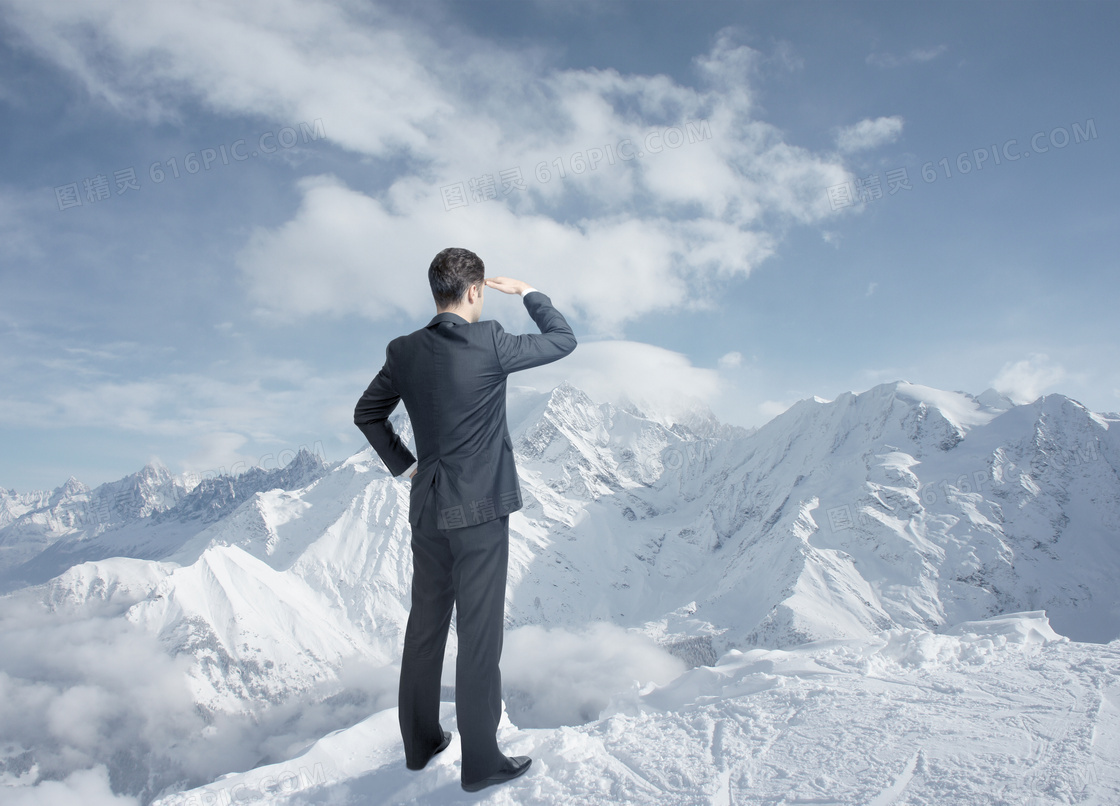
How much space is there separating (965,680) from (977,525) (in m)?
220

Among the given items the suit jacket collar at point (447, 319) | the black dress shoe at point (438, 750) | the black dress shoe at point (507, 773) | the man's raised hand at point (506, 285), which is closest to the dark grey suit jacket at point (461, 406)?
the suit jacket collar at point (447, 319)

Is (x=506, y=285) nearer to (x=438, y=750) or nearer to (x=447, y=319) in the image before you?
(x=447, y=319)

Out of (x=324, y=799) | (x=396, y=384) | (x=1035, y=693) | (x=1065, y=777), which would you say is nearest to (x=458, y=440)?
(x=396, y=384)

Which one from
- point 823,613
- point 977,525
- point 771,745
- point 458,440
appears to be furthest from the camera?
point 977,525

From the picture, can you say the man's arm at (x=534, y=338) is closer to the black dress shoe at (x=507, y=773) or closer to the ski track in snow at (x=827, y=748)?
the black dress shoe at (x=507, y=773)

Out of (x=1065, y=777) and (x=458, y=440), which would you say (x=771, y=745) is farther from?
(x=458, y=440)

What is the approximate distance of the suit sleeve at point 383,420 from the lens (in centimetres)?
410

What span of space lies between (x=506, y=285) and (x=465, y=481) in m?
1.56

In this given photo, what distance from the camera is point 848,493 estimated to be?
193000 millimetres

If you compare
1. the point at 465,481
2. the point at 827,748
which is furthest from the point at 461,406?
the point at 827,748

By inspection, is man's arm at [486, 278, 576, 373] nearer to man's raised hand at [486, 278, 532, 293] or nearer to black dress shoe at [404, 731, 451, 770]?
man's raised hand at [486, 278, 532, 293]

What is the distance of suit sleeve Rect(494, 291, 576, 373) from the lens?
3.72 m

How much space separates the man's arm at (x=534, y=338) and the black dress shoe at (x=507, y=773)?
2.76 metres

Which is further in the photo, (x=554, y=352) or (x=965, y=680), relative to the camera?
(x=965, y=680)
